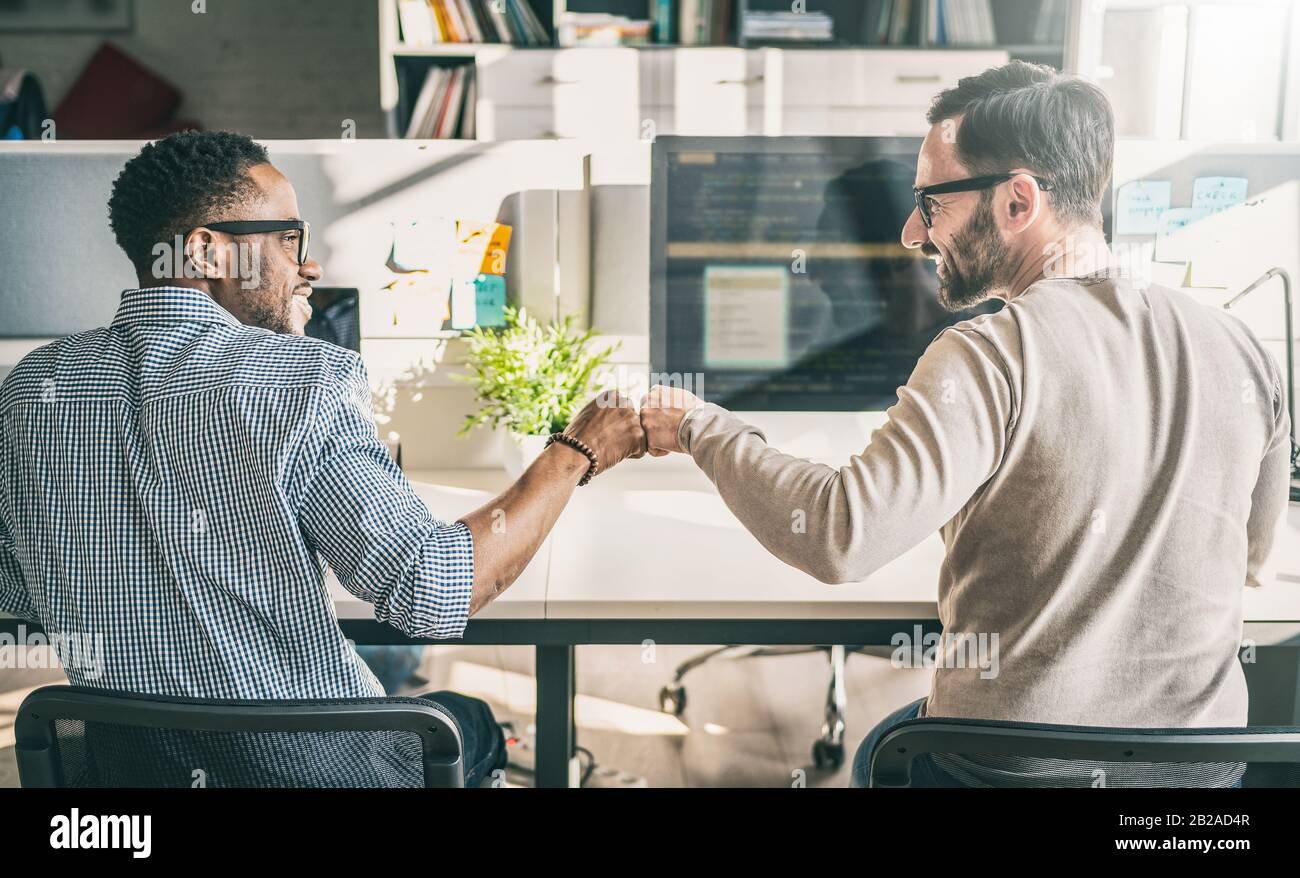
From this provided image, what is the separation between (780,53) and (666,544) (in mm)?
2876

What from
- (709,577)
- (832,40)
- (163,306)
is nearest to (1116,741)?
(709,577)

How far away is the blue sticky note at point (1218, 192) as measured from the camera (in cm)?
185

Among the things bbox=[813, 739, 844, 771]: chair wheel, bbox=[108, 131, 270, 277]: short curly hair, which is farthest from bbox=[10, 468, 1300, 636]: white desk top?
bbox=[813, 739, 844, 771]: chair wheel

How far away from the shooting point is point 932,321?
1719 mm

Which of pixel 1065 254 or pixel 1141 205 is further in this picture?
pixel 1141 205

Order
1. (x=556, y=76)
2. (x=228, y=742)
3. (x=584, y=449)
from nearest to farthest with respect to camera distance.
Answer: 1. (x=228, y=742)
2. (x=584, y=449)
3. (x=556, y=76)

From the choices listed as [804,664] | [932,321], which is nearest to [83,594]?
[932,321]

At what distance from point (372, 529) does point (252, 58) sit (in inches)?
174

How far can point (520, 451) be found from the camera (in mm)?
1779

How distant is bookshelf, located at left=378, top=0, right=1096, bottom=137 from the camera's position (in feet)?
12.5

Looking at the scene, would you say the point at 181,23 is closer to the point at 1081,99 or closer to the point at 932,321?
the point at 932,321

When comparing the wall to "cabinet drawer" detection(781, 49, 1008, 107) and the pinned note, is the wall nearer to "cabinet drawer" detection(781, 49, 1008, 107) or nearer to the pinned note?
"cabinet drawer" detection(781, 49, 1008, 107)

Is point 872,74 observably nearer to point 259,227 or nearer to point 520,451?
point 520,451

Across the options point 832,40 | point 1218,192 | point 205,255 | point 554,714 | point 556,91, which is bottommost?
point 554,714
